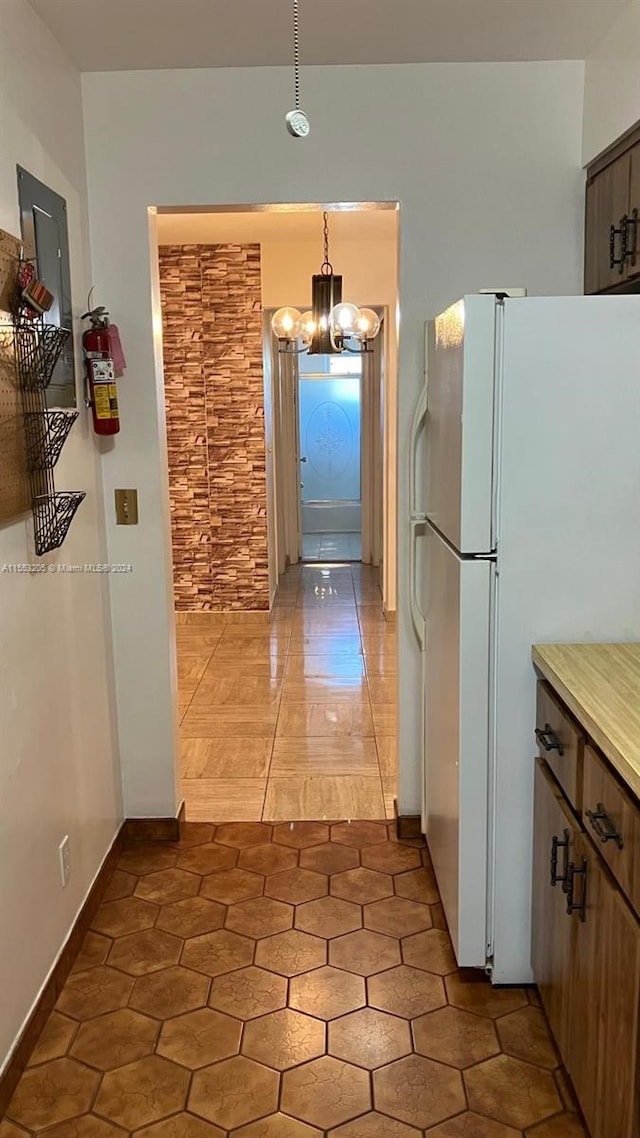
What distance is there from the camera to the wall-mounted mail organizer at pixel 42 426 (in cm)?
201

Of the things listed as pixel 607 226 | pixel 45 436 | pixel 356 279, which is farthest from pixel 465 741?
pixel 356 279

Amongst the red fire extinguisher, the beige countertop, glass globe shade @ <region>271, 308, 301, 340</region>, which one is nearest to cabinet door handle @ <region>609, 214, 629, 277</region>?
the beige countertop

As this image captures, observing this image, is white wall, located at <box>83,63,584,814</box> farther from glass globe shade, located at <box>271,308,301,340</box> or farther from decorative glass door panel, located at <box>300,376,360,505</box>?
decorative glass door panel, located at <box>300,376,360,505</box>

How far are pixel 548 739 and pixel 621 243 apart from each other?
1.32 m

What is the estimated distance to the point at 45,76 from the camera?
7.50ft

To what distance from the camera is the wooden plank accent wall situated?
586 cm

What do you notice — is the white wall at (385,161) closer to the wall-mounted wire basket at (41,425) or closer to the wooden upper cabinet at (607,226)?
the wooden upper cabinet at (607,226)

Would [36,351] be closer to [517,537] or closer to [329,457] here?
[517,537]

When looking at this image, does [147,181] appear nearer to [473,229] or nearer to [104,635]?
[473,229]

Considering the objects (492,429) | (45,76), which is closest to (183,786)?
(492,429)

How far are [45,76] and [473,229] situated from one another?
1.28 metres

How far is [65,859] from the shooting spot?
2.35 meters

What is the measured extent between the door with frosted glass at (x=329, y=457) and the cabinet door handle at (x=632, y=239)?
288 inches

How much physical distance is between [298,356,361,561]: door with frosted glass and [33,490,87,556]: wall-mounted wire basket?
729cm
